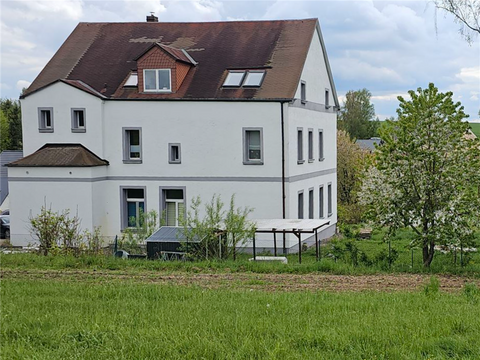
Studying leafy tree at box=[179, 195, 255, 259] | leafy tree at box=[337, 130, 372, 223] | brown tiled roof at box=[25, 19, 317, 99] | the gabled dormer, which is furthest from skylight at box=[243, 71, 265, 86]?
leafy tree at box=[337, 130, 372, 223]

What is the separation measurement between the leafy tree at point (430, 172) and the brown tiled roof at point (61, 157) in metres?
14.8

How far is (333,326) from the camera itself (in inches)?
360

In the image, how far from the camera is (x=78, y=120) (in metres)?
30.0

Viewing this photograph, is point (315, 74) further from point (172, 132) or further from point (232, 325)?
point (232, 325)

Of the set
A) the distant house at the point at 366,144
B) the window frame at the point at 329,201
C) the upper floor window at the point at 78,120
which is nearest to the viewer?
the upper floor window at the point at 78,120

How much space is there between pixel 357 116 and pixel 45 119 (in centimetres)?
7015

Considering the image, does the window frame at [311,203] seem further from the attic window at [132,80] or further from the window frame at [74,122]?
the window frame at [74,122]

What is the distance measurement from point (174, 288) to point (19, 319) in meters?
3.67

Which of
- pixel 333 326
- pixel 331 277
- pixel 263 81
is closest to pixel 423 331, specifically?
pixel 333 326

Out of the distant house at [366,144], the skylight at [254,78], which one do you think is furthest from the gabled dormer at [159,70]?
the distant house at [366,144]

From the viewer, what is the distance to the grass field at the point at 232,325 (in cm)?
797

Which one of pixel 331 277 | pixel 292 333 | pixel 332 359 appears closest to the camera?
pixel 332 359

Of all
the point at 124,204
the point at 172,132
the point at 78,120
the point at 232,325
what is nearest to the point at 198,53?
the point at 172,132

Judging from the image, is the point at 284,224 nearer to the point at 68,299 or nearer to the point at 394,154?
the point at 394,154
